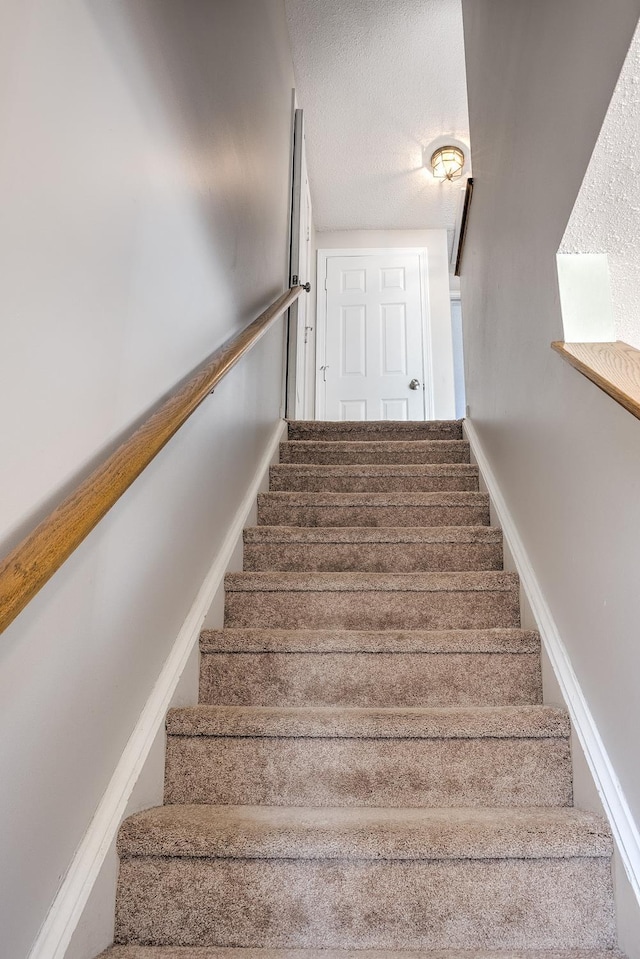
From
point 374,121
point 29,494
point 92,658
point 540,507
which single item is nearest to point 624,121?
point 540,507

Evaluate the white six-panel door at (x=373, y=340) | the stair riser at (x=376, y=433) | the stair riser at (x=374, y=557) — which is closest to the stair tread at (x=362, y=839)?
the stair riser at (x=374, y=557)

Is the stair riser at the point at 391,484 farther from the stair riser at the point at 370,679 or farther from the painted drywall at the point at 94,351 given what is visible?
the stair riser at the point at 370,679

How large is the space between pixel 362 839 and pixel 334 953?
18 centimetres

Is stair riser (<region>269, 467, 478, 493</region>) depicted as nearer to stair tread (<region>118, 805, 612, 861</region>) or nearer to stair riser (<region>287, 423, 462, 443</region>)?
stair riser (<region>287, 423, 462, 443</region>)

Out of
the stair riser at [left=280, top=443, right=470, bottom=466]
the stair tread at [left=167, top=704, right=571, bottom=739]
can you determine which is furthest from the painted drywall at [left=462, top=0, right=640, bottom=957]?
the stair riser at [left=280, top=443, right=470, bottom=466]

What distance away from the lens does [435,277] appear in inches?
207

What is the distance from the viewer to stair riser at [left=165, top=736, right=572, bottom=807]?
1372mm

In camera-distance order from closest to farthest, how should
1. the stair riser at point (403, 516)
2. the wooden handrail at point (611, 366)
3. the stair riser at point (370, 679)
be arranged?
the wooden handrail at point (611, 366)
the stair riser at point (370, 679)
the stair riser at point (403, 516)

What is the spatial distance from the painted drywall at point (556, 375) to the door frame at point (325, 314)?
242cm

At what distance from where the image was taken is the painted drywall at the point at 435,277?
5.12 metres

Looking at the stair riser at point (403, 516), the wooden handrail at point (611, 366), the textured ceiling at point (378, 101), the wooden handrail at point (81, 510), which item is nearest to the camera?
the wooden handrail at point (81, 510)

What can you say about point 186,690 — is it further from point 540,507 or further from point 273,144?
point 273,144

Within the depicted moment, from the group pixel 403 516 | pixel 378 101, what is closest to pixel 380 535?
pixel 403 516

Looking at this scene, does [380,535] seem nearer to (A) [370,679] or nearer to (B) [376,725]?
(A) [370,679]
